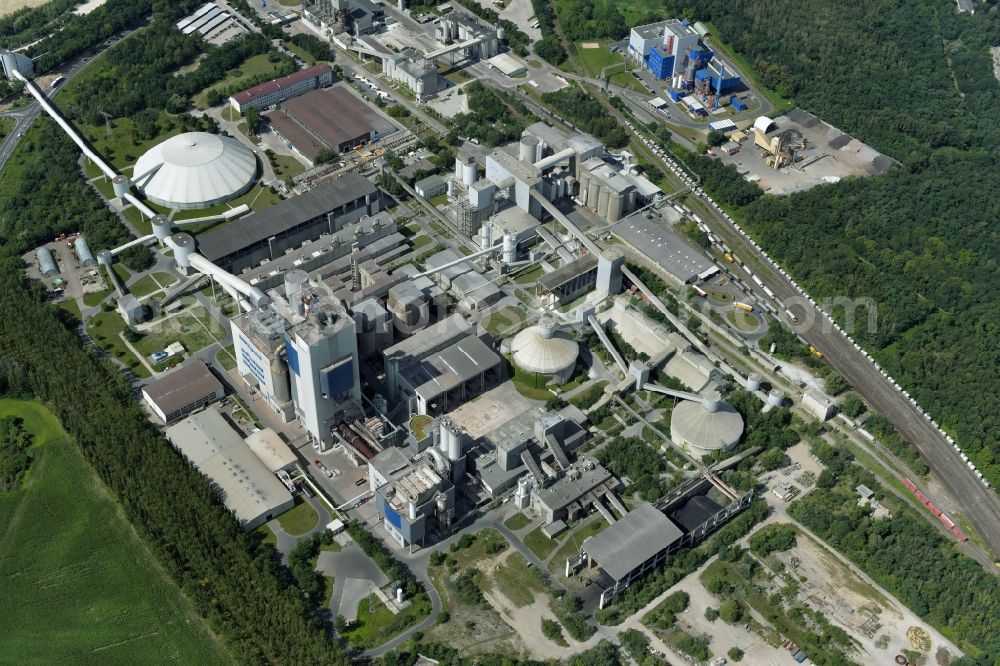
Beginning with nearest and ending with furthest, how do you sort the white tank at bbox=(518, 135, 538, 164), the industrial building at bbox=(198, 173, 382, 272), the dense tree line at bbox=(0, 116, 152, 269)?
the industrial building at bbox=(198, 173, 382, 272) < the dense tree line at bbox=(0, 116, 152, 269) < the white tank at bbox=(518, 135, 538, 164)

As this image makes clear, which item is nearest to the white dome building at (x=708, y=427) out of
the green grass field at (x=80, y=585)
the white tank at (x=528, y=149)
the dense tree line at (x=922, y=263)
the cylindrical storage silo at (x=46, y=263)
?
the dense tree line at (x=922, y=263)

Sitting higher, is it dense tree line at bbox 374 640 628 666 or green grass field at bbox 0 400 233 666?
dense tree line at bbox 374 640 628 666

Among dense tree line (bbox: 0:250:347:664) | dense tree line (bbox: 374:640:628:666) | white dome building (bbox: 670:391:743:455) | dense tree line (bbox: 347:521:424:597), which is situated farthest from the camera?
white dome building (bbox: 670:391:743:455)

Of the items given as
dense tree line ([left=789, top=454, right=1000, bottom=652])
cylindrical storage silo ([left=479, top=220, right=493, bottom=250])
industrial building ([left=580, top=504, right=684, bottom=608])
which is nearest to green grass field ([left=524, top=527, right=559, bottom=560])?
industrial building ([left=580, top=504, right=684, bottom=608])

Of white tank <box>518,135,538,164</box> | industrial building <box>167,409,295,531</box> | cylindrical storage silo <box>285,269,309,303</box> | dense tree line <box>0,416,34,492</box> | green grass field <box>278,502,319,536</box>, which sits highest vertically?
cylindrical storage silo <box>285,269,309,303</box>

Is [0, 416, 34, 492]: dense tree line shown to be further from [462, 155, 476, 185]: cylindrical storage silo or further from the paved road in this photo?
the paved road

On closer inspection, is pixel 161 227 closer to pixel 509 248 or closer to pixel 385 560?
pixel 509 248

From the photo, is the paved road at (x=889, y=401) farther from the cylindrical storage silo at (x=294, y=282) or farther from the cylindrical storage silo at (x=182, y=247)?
the cylindrical storage silo at (x=182, y=247)

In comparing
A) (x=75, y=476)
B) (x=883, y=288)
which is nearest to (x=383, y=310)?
(x=75, y=476)
